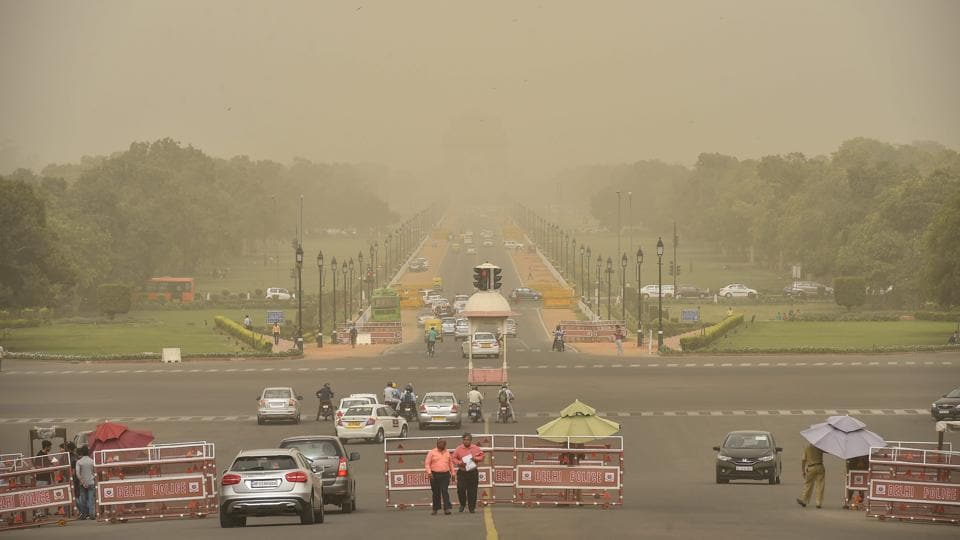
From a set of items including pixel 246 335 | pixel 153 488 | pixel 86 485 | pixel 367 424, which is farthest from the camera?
pixel 246 335

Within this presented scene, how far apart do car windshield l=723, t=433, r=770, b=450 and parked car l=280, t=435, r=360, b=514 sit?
37.1 feet

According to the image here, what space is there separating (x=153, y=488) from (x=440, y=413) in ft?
78.0

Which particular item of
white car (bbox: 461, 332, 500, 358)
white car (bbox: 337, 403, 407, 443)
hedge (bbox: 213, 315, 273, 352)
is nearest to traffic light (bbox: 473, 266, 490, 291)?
white car (bbox: 461, 332, 500, 358)

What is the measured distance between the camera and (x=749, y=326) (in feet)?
355

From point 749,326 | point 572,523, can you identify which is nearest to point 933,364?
point 749,326

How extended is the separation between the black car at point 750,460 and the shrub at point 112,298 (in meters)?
86.3

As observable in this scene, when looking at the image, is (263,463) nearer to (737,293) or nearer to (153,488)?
(153,488)

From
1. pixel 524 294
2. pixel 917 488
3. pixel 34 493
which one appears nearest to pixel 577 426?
pixel 917 488

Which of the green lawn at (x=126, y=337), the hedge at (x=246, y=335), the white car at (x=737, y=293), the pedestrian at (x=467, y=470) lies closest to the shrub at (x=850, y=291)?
the white car at (x=737, y=293)

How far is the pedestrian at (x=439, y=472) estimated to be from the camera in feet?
96.7

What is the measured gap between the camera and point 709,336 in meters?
91.9

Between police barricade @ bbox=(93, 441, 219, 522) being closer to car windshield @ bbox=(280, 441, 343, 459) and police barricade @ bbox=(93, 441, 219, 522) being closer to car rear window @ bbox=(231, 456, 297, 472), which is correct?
car windshield @ bbox=(280, 441, 343, 459)

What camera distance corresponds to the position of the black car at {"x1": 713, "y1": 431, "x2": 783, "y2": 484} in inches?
1538

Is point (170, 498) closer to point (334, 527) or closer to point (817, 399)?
point (334, 527)
